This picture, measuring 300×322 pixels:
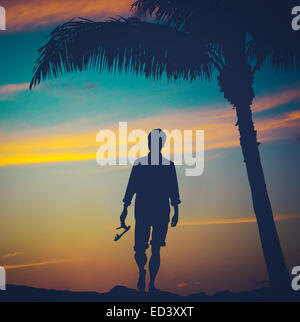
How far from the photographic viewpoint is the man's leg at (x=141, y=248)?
25.8 feet

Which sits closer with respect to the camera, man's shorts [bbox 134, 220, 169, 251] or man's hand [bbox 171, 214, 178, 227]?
man's shorts [bbox 134, 220, 169, 251]

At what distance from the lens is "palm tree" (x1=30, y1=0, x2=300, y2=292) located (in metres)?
8.86

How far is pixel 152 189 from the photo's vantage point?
7.98 meters

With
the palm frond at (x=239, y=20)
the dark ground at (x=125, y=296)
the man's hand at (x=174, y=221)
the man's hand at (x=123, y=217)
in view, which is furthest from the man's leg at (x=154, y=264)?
the palm frond at (x=239, y=20)

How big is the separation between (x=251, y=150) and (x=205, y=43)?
253cm

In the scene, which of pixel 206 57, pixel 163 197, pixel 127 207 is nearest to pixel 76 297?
pixel 127 207

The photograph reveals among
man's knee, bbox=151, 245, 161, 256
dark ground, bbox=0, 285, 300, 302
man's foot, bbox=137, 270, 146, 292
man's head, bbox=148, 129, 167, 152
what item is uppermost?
man's head, bbox=148, 129, 167, 152

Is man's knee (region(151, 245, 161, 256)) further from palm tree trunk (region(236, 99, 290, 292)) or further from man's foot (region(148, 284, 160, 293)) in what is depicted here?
palm tree trunk (region(236, 99, 290, 292))

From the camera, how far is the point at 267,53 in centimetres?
952

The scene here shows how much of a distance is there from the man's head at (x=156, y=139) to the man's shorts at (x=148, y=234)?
4.43 ft

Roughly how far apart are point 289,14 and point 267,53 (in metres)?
0.93

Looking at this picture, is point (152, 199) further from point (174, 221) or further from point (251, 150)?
point (251, 150)

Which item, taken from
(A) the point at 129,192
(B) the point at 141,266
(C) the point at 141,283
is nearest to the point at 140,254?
(B) the point at 141,266

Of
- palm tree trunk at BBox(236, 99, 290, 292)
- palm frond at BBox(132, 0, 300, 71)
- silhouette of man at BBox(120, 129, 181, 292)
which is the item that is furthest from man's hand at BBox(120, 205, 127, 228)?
palm frond at BBox(132, 0, 300, 71)
